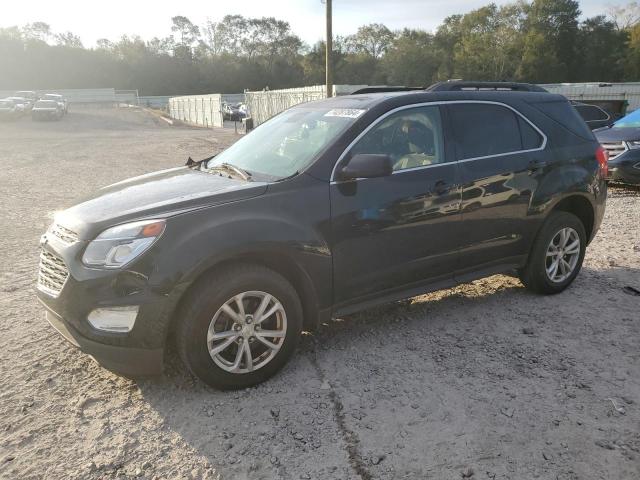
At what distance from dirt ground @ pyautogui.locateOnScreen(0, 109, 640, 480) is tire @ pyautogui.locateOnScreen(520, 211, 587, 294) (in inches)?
5.5

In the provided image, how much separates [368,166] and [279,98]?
87.6 feet

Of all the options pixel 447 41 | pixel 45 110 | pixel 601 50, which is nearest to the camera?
pixel 45 110

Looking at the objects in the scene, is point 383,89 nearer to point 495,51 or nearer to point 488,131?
point 488,131

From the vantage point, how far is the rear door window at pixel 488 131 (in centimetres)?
416

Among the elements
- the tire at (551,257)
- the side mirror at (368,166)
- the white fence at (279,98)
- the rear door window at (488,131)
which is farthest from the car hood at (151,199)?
the white fence at (279,98)

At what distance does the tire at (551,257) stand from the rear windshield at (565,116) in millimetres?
781

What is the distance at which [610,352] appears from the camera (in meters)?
3.79

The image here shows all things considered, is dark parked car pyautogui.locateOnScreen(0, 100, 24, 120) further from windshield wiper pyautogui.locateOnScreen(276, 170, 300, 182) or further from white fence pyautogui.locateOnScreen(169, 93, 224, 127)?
windshield wiper pyautogui.locateOnScreen(276, 170, 300, 182)

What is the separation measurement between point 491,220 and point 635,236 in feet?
12.6

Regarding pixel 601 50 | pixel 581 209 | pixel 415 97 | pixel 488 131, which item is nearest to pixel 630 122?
pixel 581 209

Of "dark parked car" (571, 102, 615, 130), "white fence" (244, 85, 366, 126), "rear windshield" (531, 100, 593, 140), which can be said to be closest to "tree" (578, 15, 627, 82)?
"white fence" (244, 85, 366, 126)

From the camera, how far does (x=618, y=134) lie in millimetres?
10477

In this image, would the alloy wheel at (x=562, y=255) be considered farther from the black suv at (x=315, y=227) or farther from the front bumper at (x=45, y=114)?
the front bumper at (x=45, y=114)

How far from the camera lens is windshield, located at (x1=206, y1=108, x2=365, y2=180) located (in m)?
3.71
